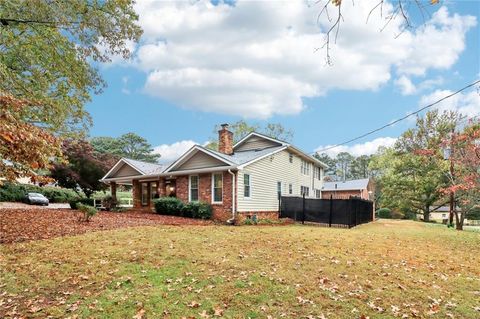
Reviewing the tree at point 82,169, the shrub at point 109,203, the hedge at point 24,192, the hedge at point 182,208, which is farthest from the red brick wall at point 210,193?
the hedge at point 24,192

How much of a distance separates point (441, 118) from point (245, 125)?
77.3ft

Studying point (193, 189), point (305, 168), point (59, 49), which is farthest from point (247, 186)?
point (59, 49)

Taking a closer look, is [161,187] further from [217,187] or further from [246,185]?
[246,185]

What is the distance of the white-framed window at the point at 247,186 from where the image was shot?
708 inches

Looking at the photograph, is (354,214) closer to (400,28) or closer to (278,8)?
(278,8)

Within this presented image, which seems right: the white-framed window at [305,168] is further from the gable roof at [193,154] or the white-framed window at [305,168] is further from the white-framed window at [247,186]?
the gable roof at [193,154]

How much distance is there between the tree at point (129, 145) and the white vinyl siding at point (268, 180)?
46325 millimetres

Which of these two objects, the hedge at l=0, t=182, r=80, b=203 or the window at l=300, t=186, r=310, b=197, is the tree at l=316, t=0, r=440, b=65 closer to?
the window at l=300, t=186, r=310, b=197

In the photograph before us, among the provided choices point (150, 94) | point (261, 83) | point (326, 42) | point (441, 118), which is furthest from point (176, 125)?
point (441, 118)

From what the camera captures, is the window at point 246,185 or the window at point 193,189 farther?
the window at point 193,189

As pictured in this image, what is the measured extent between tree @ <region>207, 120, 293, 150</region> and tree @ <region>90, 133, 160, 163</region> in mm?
23870

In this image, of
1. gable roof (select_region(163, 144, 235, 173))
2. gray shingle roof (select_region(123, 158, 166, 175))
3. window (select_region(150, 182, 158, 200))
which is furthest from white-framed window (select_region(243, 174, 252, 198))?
window (select_region(150, 182, 158, 200))

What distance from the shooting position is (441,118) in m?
30.4

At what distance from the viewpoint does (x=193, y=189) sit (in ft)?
64.0
